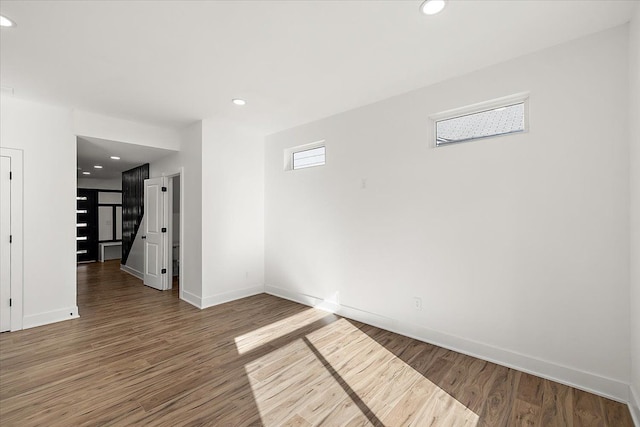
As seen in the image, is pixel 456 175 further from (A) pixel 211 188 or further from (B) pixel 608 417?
(A) pixel 211 188

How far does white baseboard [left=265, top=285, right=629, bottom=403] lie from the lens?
2.18 m

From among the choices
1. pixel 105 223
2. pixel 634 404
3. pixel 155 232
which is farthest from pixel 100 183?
Answer: pixel 634 404

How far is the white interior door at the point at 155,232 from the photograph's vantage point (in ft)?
17.3

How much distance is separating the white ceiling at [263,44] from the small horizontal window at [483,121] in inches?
15.3

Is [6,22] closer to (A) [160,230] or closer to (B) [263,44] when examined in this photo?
(B) [263,44]

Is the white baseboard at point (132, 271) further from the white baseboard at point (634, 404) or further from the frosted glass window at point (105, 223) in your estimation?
the white baseboard at point (634, 404)

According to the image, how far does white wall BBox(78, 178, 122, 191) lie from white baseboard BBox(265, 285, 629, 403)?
29.0ft

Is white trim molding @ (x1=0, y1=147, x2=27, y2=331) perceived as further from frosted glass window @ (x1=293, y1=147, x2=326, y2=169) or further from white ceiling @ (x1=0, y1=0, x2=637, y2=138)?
frosted glass window @ (x1=293, y1=147, x2=326, y2=169)

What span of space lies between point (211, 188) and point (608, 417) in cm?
475

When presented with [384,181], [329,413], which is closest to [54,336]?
[329,413]

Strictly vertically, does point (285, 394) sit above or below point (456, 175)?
below

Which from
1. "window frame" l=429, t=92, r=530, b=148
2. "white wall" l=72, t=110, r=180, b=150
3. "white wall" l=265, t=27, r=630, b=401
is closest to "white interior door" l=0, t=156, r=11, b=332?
"white wall" l=72, t=110, r=180, b=150

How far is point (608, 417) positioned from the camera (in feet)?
6.45

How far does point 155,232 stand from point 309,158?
10.8 ft
